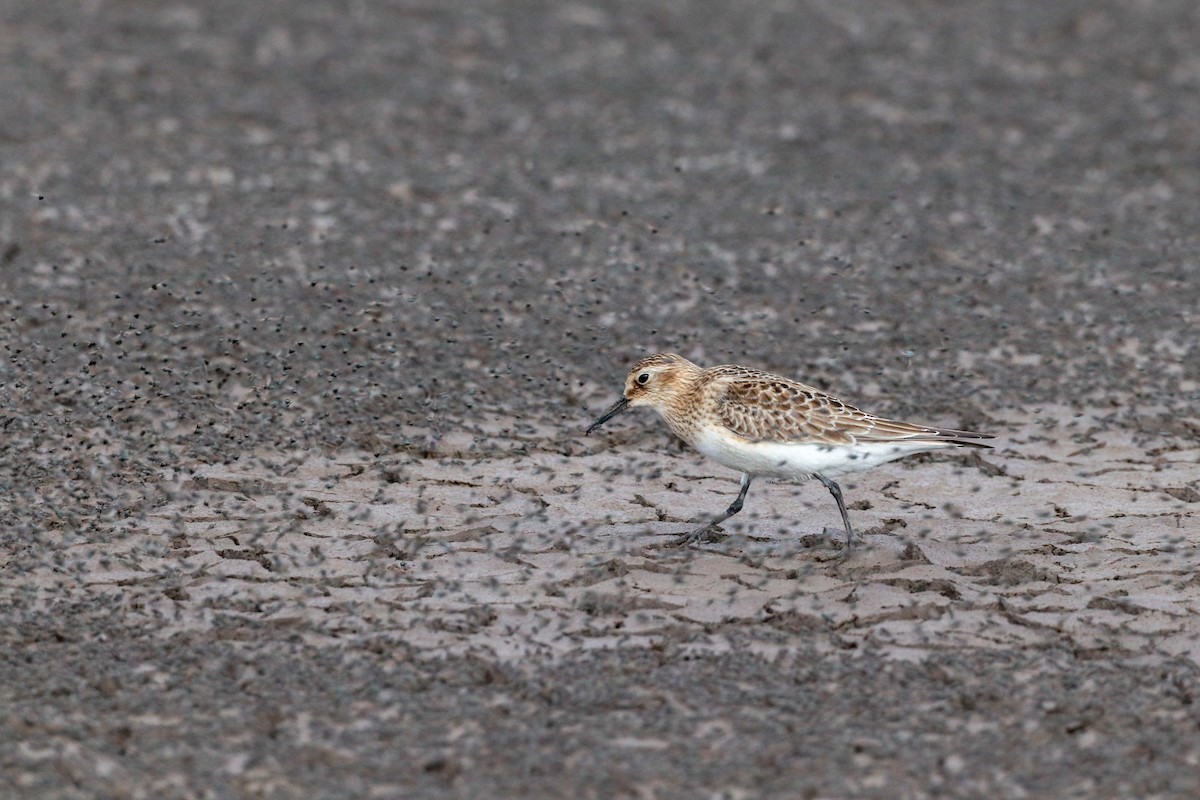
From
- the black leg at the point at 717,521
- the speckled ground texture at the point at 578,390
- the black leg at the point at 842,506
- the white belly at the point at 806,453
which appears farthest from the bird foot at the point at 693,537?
the black leg at the point at 842,506

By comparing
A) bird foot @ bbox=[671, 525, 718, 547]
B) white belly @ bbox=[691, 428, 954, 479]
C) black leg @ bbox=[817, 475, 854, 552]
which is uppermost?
white belly @ bbox=[691, 428, 954, 479]

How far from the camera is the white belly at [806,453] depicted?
9.45 meters

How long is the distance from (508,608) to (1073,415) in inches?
197

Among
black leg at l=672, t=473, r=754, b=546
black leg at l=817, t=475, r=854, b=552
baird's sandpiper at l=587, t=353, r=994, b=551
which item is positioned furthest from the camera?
black leg at l=672, t=473, r=754, b=546

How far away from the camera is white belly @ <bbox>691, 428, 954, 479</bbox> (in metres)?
9.45

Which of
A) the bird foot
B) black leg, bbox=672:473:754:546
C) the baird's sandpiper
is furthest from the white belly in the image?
the bird foot

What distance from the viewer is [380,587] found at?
361 inches

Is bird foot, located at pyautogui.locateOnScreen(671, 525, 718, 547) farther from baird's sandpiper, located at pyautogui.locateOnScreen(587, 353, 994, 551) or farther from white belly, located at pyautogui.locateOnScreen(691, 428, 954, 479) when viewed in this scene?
white belly, located at pyautogui.locateOnScreen(691, 428, 954, 479)

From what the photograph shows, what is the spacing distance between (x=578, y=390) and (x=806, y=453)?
3.13 m

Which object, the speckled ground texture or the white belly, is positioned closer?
the speckled ground texture

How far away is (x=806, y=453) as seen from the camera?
9.47 metres

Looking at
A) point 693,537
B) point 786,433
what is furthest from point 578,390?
point 786,433

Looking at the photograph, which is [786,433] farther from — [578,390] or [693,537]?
[578,390]

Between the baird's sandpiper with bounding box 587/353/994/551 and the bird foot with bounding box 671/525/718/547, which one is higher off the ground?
the baird's sandpiper with bounding box 587/353/994/551
